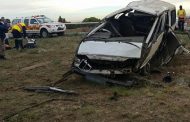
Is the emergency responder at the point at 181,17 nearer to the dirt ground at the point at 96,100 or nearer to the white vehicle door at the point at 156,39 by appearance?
the dirt ground at the point at 96,100

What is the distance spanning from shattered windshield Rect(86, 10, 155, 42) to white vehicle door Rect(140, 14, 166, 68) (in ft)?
0.93

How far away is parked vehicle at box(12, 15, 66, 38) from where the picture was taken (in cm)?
2873

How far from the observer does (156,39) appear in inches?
422

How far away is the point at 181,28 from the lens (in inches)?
985

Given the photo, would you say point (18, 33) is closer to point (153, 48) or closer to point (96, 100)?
point (153, 48)

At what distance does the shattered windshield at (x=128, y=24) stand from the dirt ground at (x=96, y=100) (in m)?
1.30

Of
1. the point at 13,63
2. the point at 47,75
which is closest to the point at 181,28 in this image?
the point at 13,63

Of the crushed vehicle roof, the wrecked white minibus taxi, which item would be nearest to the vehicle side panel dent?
the wrecked white minibus taxi

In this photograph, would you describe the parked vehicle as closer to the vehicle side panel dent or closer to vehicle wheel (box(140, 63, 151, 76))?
the vehicle side panel dent

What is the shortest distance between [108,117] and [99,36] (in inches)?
156

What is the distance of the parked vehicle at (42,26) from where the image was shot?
28734 millimetres

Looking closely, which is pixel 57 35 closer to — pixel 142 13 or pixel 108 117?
pixel 142 13

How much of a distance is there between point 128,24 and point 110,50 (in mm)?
2324

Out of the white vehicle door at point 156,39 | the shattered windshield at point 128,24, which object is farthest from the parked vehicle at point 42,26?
the white vehicle door at point 156,39
